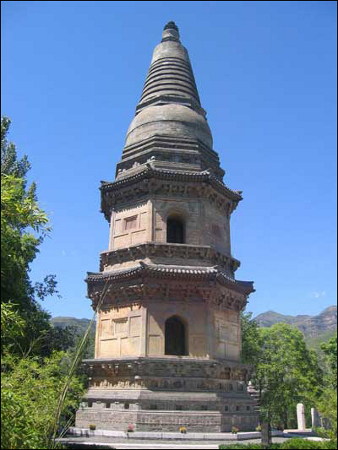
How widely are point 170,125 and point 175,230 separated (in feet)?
18.3

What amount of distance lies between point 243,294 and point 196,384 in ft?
17.4

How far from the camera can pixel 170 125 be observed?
22875mm

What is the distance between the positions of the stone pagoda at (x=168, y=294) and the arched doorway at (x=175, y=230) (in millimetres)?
48

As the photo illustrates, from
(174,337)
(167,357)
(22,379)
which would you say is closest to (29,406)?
(22,379)

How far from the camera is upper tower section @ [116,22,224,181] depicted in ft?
71.9

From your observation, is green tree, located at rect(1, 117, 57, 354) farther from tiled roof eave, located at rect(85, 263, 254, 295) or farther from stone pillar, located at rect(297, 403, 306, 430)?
stone pillar, located at rect(297, 403, 306, 430)

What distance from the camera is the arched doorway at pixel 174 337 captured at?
19.2 meters

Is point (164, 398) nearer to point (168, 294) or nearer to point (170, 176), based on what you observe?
point (168, 294)

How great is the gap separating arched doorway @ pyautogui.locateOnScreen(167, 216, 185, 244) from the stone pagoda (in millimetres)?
48

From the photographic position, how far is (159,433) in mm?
15547

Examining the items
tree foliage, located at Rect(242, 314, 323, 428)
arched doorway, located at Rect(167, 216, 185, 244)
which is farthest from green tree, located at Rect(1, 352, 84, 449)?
tree foliage, located at Rect(242, 314, 323, 428)

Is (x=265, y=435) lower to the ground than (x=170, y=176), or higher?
lower

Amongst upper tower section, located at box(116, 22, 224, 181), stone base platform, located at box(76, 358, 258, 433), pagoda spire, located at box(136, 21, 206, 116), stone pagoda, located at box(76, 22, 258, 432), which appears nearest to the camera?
stone base platform, located at box(76, 358, 258, 433)

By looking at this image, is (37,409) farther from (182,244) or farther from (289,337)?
(289,337)
